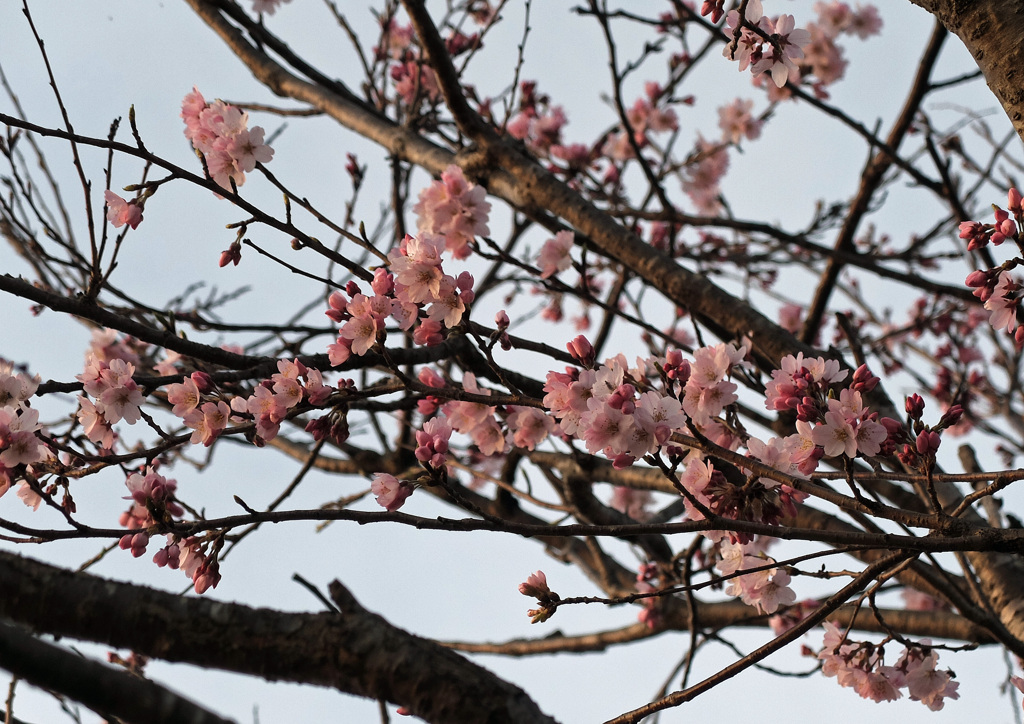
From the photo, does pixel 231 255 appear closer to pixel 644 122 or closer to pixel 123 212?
pixel 123 212

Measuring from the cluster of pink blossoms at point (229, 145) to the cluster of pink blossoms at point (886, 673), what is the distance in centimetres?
212

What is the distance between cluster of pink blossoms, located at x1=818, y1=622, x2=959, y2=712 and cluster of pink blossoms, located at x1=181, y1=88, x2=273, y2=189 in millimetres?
2123

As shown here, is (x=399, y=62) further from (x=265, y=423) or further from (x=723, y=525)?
(x=723, y=525)

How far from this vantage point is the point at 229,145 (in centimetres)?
216

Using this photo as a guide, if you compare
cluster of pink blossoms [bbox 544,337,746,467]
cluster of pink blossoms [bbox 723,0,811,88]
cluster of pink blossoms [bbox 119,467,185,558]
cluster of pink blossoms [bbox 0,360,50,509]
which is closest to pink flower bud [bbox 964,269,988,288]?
cluster of pink blossoms [bbox 544,337,746,467]

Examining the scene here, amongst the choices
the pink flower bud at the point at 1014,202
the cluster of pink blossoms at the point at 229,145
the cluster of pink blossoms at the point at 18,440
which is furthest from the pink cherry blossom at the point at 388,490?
the pink flower bud at the point at 1014,202

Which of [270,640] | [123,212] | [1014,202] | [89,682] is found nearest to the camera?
[89,682]

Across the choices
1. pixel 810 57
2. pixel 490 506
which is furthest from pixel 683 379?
pixel 810 57

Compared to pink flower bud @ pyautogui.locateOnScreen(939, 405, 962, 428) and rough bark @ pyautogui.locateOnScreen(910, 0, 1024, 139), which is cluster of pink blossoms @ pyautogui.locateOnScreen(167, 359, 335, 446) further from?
rough bark @ pyautogui.locateOnScreen(910, 0, 1024, 139)

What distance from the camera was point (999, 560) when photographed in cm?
257

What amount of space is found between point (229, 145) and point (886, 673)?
2369 mm

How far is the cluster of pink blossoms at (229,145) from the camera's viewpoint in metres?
2.17

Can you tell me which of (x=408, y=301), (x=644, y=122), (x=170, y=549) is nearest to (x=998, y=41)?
(x=408, y=301)

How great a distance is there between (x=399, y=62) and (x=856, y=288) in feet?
13.8
